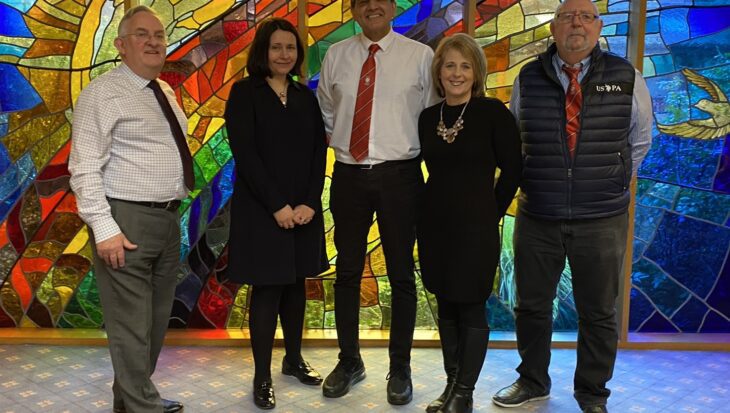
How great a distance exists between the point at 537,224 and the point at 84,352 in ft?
7.25

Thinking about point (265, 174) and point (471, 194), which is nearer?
point (471, 194)

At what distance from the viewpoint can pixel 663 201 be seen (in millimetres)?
3242

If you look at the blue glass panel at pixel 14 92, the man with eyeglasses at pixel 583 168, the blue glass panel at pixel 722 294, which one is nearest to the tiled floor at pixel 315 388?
the blue glass panel at pixel 722 294

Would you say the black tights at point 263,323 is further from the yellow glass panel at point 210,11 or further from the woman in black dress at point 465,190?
the yellow glass panel at point 210,11

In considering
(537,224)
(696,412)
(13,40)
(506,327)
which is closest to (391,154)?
(537,224)

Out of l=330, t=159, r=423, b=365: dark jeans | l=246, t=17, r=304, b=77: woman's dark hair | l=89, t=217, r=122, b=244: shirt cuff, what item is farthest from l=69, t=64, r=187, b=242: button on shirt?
l=330, t=159, r=423, b=365: dark jeans

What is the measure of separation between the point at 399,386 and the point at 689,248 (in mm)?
1726

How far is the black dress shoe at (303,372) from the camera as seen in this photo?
273 centimetres

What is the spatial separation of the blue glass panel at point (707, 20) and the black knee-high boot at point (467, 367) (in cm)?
195

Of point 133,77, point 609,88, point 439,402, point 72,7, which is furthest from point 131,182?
point 609,88

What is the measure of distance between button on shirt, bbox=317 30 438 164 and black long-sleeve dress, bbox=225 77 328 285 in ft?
0.51

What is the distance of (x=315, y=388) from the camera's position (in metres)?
2.71

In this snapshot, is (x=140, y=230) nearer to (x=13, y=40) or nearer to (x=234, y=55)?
(x=234, y=55)

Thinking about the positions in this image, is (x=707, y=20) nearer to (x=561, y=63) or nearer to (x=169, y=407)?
(x=561, y=63)
